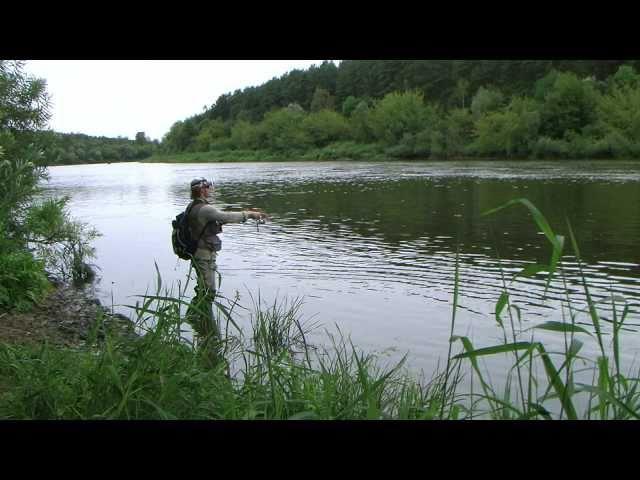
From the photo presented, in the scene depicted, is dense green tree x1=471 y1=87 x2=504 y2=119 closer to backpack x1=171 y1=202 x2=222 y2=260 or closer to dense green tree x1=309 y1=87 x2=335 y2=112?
dense green tree x1=309 y1=87 x2=335 y2=112

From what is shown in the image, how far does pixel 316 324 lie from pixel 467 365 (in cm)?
275

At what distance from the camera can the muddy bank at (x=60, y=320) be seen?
251 inches

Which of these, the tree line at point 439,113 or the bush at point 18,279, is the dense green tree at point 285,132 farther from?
the bush at point 18,279

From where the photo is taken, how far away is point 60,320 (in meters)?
8.27

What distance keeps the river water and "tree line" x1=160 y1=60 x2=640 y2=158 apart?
18003 millimetres

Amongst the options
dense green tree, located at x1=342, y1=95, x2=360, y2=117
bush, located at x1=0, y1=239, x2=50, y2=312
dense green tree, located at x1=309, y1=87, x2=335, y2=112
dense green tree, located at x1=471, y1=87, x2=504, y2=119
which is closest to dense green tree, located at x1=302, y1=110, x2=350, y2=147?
dense green tree, located at x1=342, y1=95, x2=360, y2=117

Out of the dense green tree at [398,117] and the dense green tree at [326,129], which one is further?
the dense green tree at [326,129]

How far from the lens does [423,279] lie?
40.5ft

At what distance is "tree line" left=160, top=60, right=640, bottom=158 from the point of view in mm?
70062

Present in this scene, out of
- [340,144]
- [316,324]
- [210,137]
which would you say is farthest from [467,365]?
[210,137]

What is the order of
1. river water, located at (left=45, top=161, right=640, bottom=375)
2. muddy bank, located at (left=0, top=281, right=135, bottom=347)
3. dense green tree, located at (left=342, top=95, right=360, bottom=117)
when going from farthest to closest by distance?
dense green tree, located at (left=342, top=95, right=360, bottom=117) < river water, located at (left=45, top=161, right=640, bottom=375) < muddy bank, located at (left=0, top=281, right=135, bottom=347)

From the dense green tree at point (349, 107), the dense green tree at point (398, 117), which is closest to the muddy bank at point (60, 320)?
the dense green tree at point (398, 117)

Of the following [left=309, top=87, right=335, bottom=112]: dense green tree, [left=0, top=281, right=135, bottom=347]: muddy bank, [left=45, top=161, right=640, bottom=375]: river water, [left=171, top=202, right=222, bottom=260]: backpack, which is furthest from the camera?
[left=309, top=87, right=335, bottom=112]: dense green tree

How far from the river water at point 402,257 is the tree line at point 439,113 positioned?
18.0m
